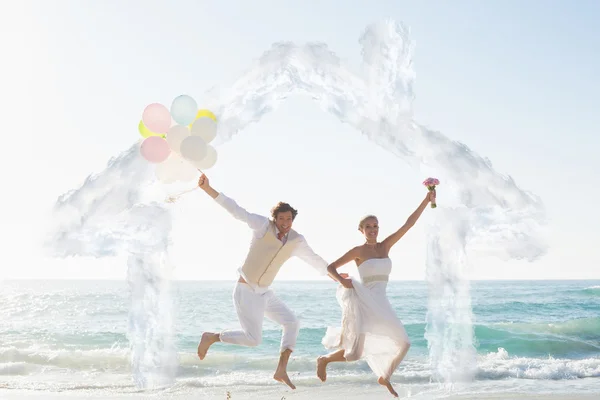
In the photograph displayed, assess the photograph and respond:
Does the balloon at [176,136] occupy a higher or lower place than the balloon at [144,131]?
lower

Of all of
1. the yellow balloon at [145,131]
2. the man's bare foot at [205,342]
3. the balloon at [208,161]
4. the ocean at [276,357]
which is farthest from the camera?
the ocean at [276,357]

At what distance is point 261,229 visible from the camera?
6930 mm

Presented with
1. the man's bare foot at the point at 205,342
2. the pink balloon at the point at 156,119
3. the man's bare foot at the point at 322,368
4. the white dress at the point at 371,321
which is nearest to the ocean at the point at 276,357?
the white dress at the point at 371,321

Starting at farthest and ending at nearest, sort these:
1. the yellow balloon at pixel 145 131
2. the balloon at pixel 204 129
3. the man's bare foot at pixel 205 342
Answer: the yellow balloon at pixel 145 131, the balloon at pixel 204 129, the man's bare foot at pixel 205 342

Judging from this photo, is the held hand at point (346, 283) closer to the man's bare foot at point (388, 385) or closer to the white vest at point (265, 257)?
the white vest at point (265, 257)

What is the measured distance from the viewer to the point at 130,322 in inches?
476

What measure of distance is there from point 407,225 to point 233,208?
182 centimetres

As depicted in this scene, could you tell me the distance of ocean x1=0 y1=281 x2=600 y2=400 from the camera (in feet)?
40.8

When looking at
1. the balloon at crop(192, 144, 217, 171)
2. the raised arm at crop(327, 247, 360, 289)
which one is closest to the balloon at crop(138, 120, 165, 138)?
the balloon at crop(192, 144, 217, 171)

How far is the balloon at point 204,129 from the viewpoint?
7.12 metres

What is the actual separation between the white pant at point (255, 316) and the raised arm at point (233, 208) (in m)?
0.63

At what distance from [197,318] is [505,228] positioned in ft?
59.0

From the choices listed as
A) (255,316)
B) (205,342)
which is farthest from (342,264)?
(205,342)

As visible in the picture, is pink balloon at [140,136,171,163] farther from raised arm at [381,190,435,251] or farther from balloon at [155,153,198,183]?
raised arm at [381,190,435,251]
